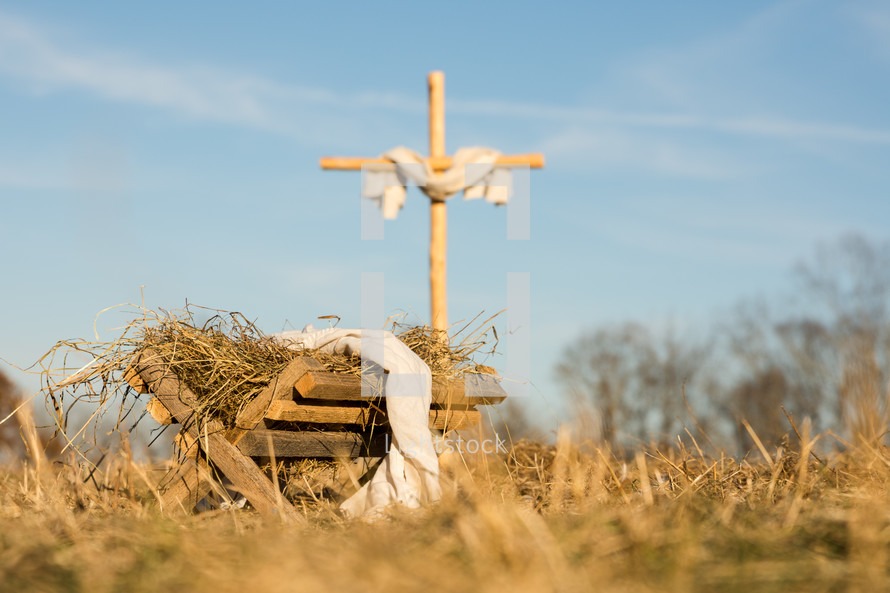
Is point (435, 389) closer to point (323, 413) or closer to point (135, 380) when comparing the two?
point (323, 413)

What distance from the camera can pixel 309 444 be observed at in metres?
3.93

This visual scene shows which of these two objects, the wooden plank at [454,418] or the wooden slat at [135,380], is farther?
the wooden plank at [454,418]

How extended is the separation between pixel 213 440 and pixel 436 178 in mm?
4639

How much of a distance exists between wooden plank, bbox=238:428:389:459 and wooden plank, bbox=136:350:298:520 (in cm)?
8

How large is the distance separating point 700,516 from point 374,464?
237 cm

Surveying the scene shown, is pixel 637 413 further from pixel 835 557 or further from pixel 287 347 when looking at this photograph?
pixel 835 557

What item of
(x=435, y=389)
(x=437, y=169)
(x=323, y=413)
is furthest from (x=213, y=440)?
(x=437, y=169)

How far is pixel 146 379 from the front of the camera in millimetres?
4035

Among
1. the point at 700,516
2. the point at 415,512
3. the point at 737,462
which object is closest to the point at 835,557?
the point at 700,516

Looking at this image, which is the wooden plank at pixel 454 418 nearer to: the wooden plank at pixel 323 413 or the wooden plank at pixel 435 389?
the wooden plank at pixel 435 389

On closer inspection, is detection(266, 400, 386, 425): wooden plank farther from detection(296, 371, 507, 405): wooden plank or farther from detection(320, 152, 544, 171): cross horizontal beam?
detection(320, 152, 544, 171): cross horizontal beam

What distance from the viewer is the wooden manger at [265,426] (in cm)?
370

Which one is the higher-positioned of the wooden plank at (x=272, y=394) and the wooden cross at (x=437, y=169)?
the wooden cross at (x=437, y=169)

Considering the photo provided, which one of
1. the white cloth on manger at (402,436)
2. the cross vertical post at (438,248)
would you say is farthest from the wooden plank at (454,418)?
the cross vertical post at (438,248)
